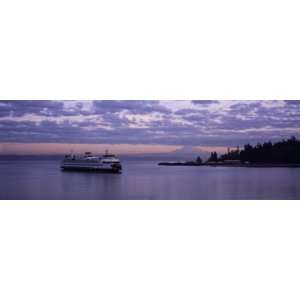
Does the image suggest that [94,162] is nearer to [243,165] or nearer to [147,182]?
[147,182]

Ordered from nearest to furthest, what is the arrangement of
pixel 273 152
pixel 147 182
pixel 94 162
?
pixel 147 182, pixel 273 152, pixel 94 162

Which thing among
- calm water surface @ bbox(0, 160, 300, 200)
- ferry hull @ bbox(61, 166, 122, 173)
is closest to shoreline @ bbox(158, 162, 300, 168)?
calm water surface @ bbox(0, 160, 300, 200)

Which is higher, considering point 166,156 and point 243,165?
point 166,156

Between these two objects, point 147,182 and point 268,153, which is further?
point 268,153

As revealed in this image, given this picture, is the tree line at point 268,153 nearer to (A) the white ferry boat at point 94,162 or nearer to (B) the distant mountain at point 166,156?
(B) the distant mountain at point 166,156

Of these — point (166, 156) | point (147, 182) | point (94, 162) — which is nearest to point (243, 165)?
point (166, 156)

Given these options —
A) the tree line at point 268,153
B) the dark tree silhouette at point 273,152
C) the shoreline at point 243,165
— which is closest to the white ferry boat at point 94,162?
the shoreline at point 243,165
